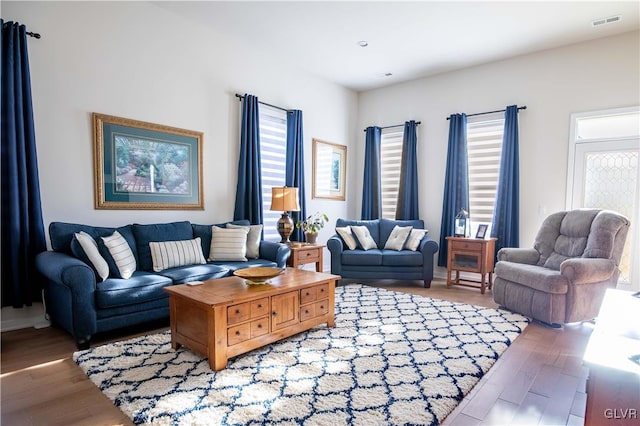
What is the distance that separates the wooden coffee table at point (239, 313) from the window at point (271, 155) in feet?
7.05

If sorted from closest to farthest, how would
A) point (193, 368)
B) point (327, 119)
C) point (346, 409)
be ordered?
1. point (346, 409)
2. point (193, 368)
3. point (327, 119)

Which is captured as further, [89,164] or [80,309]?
[89,164]

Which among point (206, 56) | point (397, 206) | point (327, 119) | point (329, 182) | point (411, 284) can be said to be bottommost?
point (411, 284)

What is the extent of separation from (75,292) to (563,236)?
468 cm

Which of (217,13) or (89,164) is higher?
(217,13)

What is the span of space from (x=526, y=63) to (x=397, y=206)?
2.69 metres

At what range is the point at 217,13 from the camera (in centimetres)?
399

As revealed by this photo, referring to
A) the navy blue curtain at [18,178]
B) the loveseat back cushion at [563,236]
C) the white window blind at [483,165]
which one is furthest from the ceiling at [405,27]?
the loveseat back cushion at [563,236]

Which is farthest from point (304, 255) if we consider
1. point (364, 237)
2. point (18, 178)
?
point (18, 178)

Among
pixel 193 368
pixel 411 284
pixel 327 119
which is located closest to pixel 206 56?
pixel 327 119

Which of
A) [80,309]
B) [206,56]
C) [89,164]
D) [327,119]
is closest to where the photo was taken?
[80,309]

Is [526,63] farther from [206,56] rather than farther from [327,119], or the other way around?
[206,56]

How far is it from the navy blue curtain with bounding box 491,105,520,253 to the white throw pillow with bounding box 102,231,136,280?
4474 millimetres

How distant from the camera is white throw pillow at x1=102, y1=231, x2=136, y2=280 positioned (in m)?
3.08
